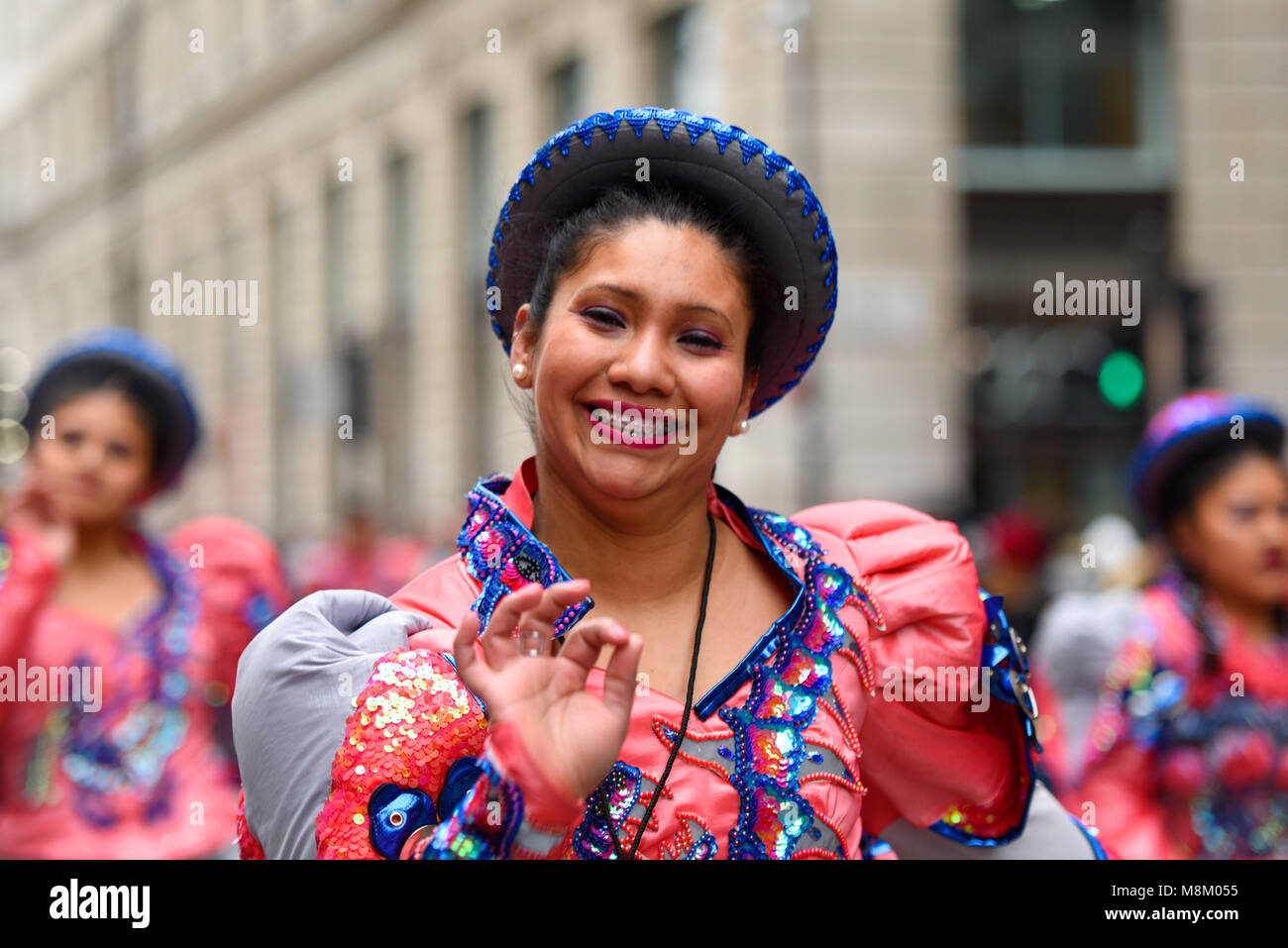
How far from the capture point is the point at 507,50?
751 inches

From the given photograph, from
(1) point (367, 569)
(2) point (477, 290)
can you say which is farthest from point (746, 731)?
(2) point (477, 290)

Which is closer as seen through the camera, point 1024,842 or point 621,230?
point 621,230

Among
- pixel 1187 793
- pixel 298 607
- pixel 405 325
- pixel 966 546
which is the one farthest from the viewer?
pixel 405 325

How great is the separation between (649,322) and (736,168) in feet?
0.95

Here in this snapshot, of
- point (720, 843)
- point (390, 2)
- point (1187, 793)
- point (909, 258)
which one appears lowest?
point (1187, 793)

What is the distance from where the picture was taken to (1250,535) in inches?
186

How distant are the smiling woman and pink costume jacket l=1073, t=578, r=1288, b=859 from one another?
1.98 metres

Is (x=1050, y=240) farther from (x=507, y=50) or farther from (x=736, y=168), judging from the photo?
(x=736, y=168)

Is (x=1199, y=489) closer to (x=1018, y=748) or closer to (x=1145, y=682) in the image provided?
(x=1145, y=682)

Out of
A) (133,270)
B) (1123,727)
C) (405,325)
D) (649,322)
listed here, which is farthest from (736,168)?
(133,270)

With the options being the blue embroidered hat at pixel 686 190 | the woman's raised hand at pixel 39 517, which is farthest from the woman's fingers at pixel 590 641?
the woman's raised hand at pixel 39 517

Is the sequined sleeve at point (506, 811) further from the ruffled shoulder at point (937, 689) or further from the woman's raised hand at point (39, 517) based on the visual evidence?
the woman's raised hand at point (39, 517)

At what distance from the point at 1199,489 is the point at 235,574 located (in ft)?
10.6

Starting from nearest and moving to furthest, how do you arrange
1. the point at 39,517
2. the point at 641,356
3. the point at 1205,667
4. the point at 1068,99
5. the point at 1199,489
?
1. the point at 641,356
2. the point at 1205,667
3. the point at 39,517
4. the point at 1199,489
5. the point at 1068,99
